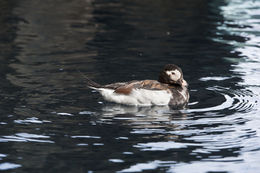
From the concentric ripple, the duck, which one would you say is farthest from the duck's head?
the concentric ripple

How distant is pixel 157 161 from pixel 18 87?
5.13m

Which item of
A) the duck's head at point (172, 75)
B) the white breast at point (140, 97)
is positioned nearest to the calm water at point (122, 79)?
the white breast at point (140, 97)

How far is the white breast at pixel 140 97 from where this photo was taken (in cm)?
1251

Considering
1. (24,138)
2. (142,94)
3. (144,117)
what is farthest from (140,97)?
(24,138)

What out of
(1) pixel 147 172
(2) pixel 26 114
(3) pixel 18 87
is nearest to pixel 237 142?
(1) pixel 147 172

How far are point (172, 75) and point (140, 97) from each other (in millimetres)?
969

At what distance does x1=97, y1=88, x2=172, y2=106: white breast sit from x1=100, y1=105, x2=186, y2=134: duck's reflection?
0.16 metres

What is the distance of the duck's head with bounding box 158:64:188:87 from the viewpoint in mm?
13031

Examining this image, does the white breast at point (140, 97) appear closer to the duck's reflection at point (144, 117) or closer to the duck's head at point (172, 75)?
the duck's reflection at point (144, 117)

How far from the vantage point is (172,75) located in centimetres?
1308

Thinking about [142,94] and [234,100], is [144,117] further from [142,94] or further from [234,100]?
[234,100]

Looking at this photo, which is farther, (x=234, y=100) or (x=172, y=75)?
(x=172, y=75)

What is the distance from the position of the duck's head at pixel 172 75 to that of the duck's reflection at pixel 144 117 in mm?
802

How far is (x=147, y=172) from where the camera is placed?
28.4 feet
